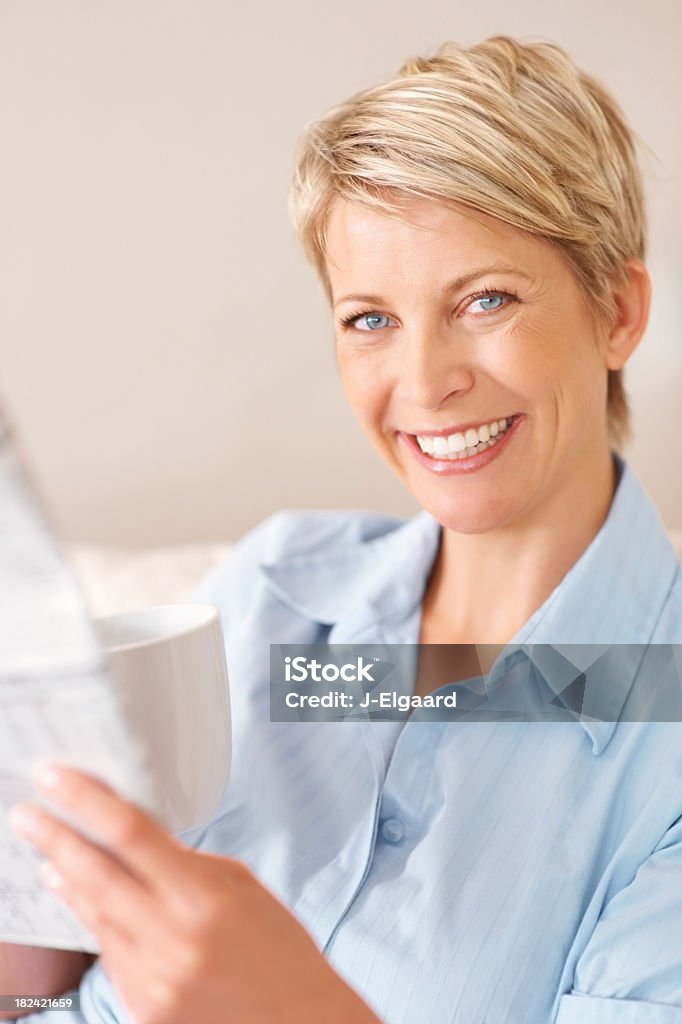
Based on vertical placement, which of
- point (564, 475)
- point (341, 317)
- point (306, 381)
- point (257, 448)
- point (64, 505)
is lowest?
point (64, 505)

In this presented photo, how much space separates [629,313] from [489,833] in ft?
1.61

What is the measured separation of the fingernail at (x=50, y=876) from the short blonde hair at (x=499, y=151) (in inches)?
22.9

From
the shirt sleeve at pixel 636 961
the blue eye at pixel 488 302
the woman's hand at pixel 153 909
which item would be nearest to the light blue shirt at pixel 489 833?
the shirt sleeve at pixel 636 961

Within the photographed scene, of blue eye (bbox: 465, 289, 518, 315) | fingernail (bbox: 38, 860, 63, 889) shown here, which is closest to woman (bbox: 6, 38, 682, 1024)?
blue eye (bbox: 465, 289, 518, 315)

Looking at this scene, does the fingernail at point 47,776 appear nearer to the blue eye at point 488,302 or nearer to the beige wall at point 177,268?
the blue eye at point 488,302

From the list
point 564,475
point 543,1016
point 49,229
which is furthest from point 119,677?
point 49,229

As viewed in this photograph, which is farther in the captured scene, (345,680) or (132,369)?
(132,369)

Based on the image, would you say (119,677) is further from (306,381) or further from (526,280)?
(306,381)

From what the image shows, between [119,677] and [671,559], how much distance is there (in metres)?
0.61

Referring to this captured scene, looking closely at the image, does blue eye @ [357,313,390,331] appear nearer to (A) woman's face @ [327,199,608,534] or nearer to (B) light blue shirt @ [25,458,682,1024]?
(A) woman's face @ [327,199,608,534]

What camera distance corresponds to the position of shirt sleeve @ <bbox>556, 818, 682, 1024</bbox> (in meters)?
0.68

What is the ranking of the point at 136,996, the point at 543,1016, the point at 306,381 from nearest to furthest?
the point at 136,996
the point at 543,1016
the point at 306,381

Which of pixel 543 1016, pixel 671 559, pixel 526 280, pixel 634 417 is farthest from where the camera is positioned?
pixel 634 417

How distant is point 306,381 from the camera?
163 centimetres
